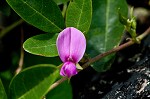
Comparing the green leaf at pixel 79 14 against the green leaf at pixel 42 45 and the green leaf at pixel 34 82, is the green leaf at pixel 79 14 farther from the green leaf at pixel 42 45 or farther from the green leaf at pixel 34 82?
the green leaf at pixel 34 82

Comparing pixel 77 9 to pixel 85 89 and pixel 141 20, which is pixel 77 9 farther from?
pixel 141 20

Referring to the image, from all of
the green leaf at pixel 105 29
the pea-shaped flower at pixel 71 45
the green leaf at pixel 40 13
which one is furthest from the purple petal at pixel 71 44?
the green leaf at pixel 105 29

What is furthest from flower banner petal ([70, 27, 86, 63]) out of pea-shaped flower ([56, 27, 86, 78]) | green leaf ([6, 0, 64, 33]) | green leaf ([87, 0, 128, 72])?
green leaf ([87, 0, 128, 72])

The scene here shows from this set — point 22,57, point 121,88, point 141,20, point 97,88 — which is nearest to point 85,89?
point 97,88

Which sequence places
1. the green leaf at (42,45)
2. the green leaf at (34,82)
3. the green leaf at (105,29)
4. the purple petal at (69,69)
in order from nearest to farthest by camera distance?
1. the green leaf at (34,82)
2. the purple petal at (69,69)
3. the green leaf at (42,45)
4. the green leaf at (105,29)

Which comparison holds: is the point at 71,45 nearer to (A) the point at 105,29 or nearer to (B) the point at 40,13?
(B) the point at 40,13

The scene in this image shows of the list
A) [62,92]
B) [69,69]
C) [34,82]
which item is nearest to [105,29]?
[62,92]
